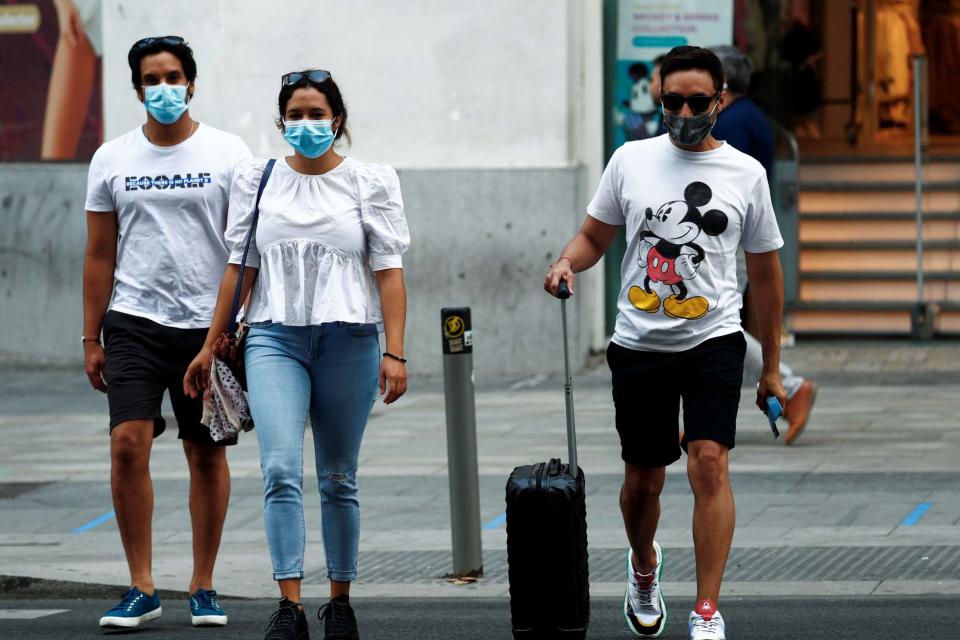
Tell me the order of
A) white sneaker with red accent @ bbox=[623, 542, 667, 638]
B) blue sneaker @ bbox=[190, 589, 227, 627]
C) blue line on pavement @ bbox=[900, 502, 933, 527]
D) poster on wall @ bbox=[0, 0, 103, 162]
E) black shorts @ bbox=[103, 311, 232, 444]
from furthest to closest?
1. poster on wall @ bbox=[0, 0, 103, 162]
2. blue line on pavement @ bbox=[900, 502, 933, 527]
3. blue sneaker @ bbox=[190, 589, 227, 627]
4. black shorts @ bbox=[103, 311, 232, 444]
5. white sneaker with red accent @ bbox=[623, 542, 667, 638]

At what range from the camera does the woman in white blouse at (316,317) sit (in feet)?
18.8

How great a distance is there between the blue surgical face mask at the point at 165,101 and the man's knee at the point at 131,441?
1036mm

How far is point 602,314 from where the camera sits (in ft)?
46.3

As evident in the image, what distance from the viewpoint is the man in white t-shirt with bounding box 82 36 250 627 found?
252 inches

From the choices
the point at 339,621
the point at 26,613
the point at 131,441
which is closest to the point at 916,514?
the point at 339,621

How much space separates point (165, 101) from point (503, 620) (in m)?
2.13

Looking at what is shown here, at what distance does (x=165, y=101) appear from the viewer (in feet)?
20.9

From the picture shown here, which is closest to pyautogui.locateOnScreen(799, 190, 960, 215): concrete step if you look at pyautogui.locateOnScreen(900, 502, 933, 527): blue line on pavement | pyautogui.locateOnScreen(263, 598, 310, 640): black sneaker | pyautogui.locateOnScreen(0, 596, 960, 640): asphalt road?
pyautogui.locateOnScreen(900, 502, 933, 527): blue line on pavement

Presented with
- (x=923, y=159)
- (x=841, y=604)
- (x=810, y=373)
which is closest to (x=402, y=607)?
(x=841, y=604)

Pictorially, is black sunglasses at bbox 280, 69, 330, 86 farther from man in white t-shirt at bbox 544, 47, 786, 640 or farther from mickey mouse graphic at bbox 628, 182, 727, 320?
mickey mouse graphic at bbox 628, 182, 727, 320

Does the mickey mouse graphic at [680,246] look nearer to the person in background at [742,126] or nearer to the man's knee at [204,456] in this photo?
the man's knee at [204,456]

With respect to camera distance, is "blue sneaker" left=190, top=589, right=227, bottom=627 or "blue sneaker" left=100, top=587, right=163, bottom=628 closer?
"blue sneaker" left=100, top=587, right=163, bottom=628

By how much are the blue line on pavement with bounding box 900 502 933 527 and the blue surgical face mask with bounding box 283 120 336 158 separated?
337 centimetres

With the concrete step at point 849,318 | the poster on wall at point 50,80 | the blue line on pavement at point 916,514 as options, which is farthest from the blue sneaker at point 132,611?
the concrete step at point 849,318
